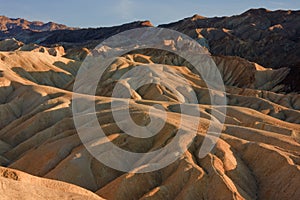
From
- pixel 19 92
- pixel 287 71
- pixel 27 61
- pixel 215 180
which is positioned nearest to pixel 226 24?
pixel 287 71

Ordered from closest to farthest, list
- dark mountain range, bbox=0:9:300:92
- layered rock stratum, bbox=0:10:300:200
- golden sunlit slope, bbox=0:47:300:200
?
layered rock stratum, bbox=0:10:300:200 < golden sunlit slope, bbox=0:47:300:200 < dark mountain range, bbox=0:9:300:92

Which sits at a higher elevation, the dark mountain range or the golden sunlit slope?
the golden sunlit slope

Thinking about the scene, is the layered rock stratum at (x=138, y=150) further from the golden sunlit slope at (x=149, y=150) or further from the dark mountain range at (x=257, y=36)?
the dark mountain range at (x=257, y=36)

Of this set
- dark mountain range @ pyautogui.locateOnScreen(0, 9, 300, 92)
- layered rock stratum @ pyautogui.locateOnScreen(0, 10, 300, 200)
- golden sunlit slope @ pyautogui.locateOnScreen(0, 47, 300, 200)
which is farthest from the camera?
dark mountain range @ pyautogui.locateOnScreen(0, 9, 300, 92)

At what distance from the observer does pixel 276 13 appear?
18038 cm

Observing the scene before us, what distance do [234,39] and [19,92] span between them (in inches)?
4255

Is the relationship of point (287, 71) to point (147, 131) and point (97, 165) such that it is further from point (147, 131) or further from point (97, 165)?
point (97, 165)

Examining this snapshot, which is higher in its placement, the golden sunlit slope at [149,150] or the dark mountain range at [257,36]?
the golden sunlit slope at [149,150]

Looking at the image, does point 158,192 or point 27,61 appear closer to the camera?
point 158,192

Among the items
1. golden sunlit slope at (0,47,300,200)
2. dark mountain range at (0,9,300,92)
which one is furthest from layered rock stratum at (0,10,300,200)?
dark mountain range at (0,9,300,92)

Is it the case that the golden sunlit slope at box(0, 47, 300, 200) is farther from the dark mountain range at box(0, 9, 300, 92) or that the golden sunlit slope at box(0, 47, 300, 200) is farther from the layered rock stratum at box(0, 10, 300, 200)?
the dark mountain range at box(0, 9, 300, 92)

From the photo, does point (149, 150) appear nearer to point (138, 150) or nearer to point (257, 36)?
point (138, 150)

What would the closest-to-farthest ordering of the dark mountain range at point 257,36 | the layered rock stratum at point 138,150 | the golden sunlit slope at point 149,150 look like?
1. the layered rock stratum at point 138,150
2. the golden sunlit slope at point 149,150
3. the dark mountain range at point 257,36

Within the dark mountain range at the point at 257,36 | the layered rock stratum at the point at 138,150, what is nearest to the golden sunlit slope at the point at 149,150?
the layered rock stratum at the point at 138,150
